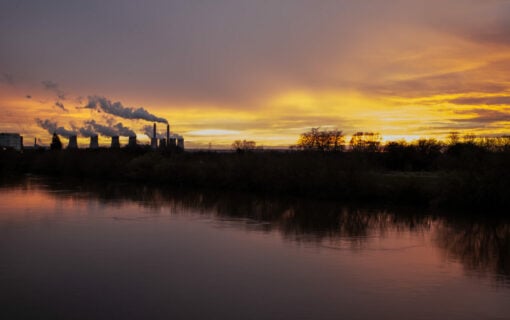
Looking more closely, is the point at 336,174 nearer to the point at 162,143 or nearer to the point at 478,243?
the point at 478,243

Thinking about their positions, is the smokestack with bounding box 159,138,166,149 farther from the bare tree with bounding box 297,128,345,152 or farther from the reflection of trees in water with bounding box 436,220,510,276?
the reflection of trees in water with bounding box 436,220,510,276

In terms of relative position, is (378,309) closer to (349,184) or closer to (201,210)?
(201,210)

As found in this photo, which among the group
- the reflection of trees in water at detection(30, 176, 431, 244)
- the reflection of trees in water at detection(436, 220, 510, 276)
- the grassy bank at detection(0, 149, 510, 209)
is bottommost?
the reflection of trees in water at detection(436, 220, 510, 276)

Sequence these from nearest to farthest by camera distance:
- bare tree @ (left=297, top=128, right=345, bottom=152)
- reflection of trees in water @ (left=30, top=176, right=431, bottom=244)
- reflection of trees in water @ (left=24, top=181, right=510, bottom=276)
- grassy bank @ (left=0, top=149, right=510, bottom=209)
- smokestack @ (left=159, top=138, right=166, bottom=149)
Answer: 1. reflection of trees in water @ (left=24, top=181, right=510, bottom=276)
2. reflection of trees in water @ (left=30, top=176, right=431, bottom=244)
3. grassy bank @ (left=0, top=149, right=510, bottom=209)
4. bare tree @ (left=297, top=128, right=345, bottom=152)
5. smokestack @ (left=159, top=138, right=166, bottom=149)

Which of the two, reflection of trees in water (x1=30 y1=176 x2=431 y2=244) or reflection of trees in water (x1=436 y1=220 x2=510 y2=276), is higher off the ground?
reflection of trees in water (x1=30 y1=176 x2=431 y2=244)

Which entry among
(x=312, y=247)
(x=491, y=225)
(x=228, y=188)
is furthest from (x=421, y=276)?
(x=228, y=188)

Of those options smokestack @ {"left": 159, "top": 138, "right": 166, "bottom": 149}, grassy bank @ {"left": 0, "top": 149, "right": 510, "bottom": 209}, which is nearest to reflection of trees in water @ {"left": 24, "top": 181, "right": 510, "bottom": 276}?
grassy bank @ {"left": 0, "top": 149, "right": 510, "bottom": 209}

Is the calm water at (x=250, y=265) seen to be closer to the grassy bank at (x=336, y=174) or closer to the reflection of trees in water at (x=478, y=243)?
the reflection of trees in water at (x=478, y=243)

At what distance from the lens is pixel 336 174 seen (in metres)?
28.2

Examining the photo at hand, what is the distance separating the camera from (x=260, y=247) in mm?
15141

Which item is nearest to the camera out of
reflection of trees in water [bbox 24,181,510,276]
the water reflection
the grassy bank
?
the water reflection

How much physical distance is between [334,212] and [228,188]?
43.0 ft

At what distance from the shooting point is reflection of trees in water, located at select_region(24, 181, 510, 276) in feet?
50.8

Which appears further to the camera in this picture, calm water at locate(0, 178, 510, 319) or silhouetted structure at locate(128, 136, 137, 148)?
silhouetted structure at locate(128, 136, 137, 148)
